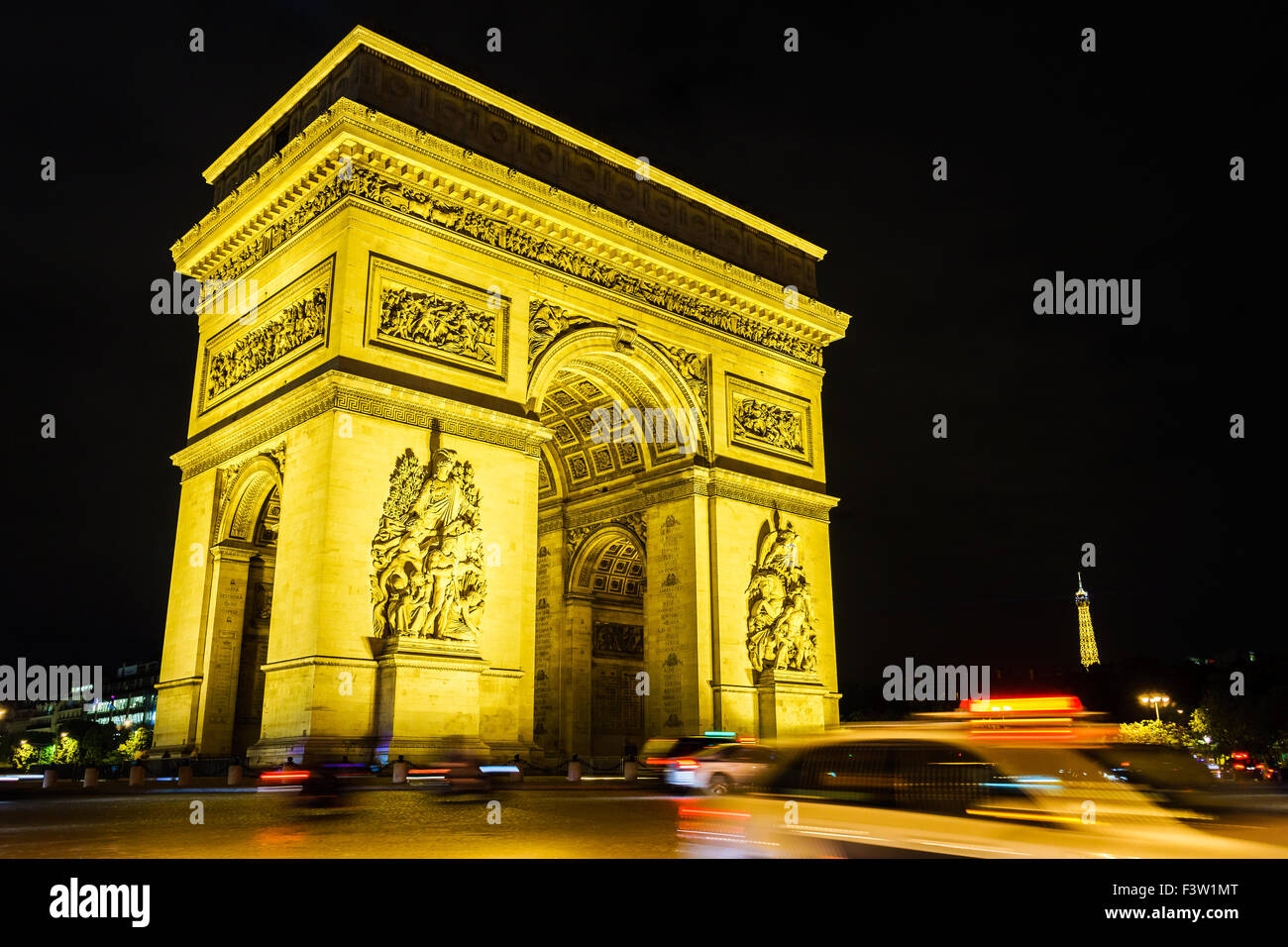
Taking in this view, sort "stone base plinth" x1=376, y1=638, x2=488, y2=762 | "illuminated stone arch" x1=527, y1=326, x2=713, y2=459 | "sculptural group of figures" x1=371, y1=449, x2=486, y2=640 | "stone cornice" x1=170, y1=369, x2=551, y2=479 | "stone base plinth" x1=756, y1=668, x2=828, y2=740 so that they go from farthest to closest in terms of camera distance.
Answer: "stone base plinth" x1=756, y1=668, x2=828, y2=740 → "illuminated stone arch" x1=527, y1=326, x2=713, y2=459 → "stone cornice" x1=170, y1=369, x2=551, y2=479 → "sculptural group of figures" x1=371, y1=449, x2=486, y2=640 → "stone base plinth" x1=376, y1=638, x2=488, y2=762

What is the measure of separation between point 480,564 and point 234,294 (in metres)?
11.1

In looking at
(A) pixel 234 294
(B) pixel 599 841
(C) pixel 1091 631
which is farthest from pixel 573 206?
(C) pixel 1091 631

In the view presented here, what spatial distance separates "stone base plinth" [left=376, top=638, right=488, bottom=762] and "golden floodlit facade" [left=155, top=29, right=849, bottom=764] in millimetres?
63

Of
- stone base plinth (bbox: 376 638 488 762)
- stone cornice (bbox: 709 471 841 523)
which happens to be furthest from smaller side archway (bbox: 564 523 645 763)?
stone base plinth (bbox: 376 638 488 762)

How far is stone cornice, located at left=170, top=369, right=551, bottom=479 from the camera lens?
2281 centimetres

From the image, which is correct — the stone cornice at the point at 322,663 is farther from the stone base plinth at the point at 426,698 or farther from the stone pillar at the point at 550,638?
the stone pillar at the point at 550,638

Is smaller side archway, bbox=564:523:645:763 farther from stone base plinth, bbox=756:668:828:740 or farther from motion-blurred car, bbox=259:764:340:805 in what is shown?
motion-blurred car, bbox=259:764:340:805

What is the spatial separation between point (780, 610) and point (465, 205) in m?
14.2

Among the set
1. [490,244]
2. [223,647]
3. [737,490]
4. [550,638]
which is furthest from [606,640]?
[490,244]

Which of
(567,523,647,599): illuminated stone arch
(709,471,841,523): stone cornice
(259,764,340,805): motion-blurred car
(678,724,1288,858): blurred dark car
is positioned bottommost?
(259,764,340,805): motion-blurred car

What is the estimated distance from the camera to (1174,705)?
9069cm

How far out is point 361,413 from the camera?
22828mm

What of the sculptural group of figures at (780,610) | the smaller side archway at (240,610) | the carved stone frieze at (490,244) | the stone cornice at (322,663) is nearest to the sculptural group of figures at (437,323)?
the carved stone frieze at (490,244)

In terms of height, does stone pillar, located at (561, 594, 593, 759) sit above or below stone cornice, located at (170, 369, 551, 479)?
below
